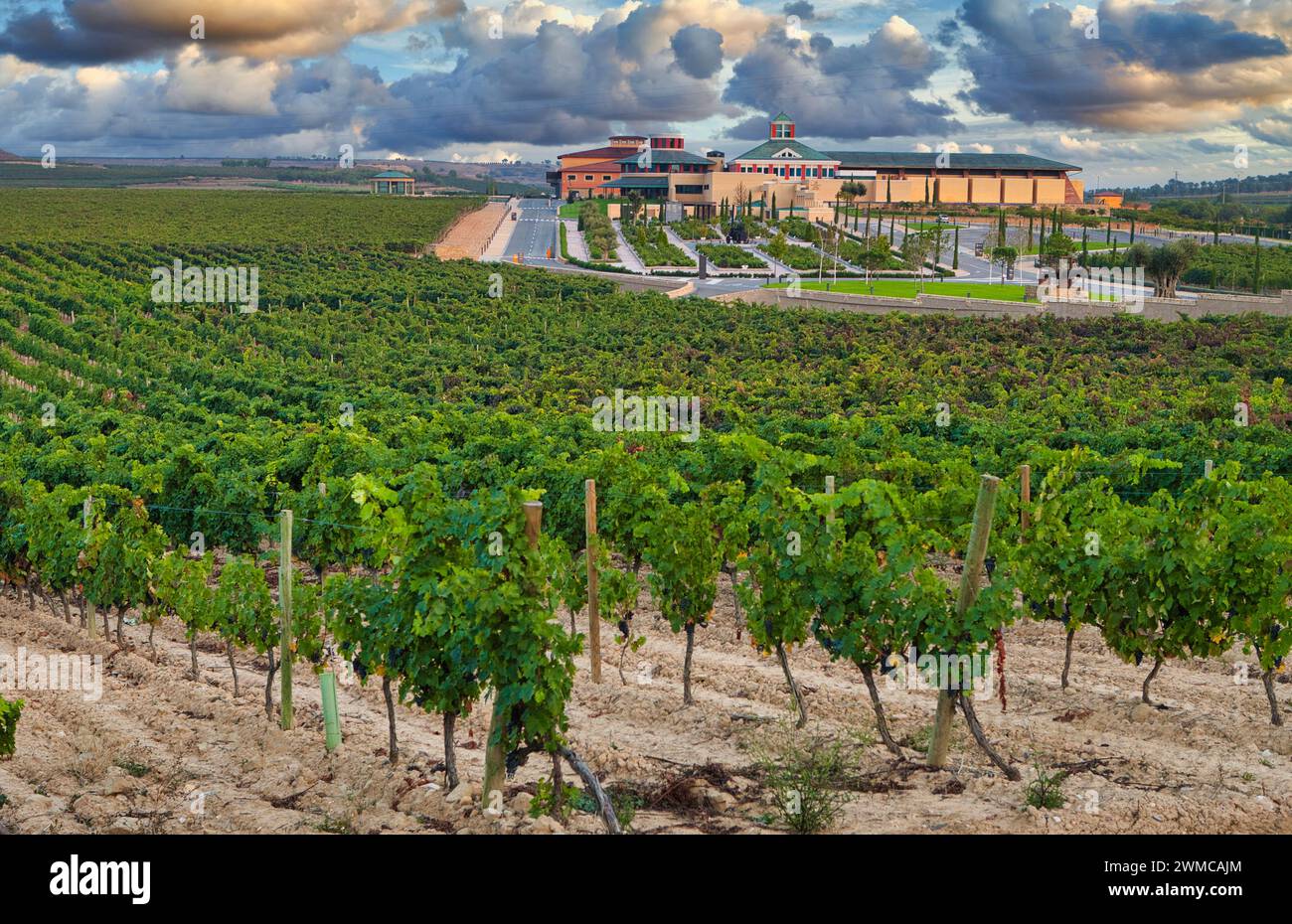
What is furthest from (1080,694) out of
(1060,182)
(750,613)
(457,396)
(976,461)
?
(1060,182)

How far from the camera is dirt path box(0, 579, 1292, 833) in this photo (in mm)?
8922

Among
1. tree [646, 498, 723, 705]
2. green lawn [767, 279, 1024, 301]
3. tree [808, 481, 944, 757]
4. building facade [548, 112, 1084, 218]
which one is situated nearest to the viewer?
tree [808, 481, 944, 757]

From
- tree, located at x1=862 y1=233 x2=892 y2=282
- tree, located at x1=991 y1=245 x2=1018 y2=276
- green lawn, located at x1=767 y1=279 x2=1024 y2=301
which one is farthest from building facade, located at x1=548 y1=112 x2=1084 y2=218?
green lawn, located at x1=767 y1=279 x2=1024 y2=301

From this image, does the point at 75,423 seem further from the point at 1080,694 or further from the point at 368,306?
the point at 368,306

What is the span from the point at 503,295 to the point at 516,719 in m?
53.7

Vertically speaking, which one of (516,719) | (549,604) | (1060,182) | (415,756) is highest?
(1060,182)

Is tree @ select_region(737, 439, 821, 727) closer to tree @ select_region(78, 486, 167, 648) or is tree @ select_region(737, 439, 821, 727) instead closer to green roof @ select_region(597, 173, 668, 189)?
tree @ select_region(78, 486, 167, 648)

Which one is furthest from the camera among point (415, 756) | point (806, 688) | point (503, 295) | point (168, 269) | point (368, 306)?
point (168, 269)

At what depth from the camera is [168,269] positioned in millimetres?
67062

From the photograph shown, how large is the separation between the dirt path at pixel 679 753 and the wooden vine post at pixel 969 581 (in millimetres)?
229

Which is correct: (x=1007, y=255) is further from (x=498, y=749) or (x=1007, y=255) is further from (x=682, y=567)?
(x=498, y=749)

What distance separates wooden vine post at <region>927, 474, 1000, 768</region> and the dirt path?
0.23 metres

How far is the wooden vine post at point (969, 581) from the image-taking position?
9.66 m

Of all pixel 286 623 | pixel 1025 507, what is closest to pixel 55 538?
pixel 286 623
